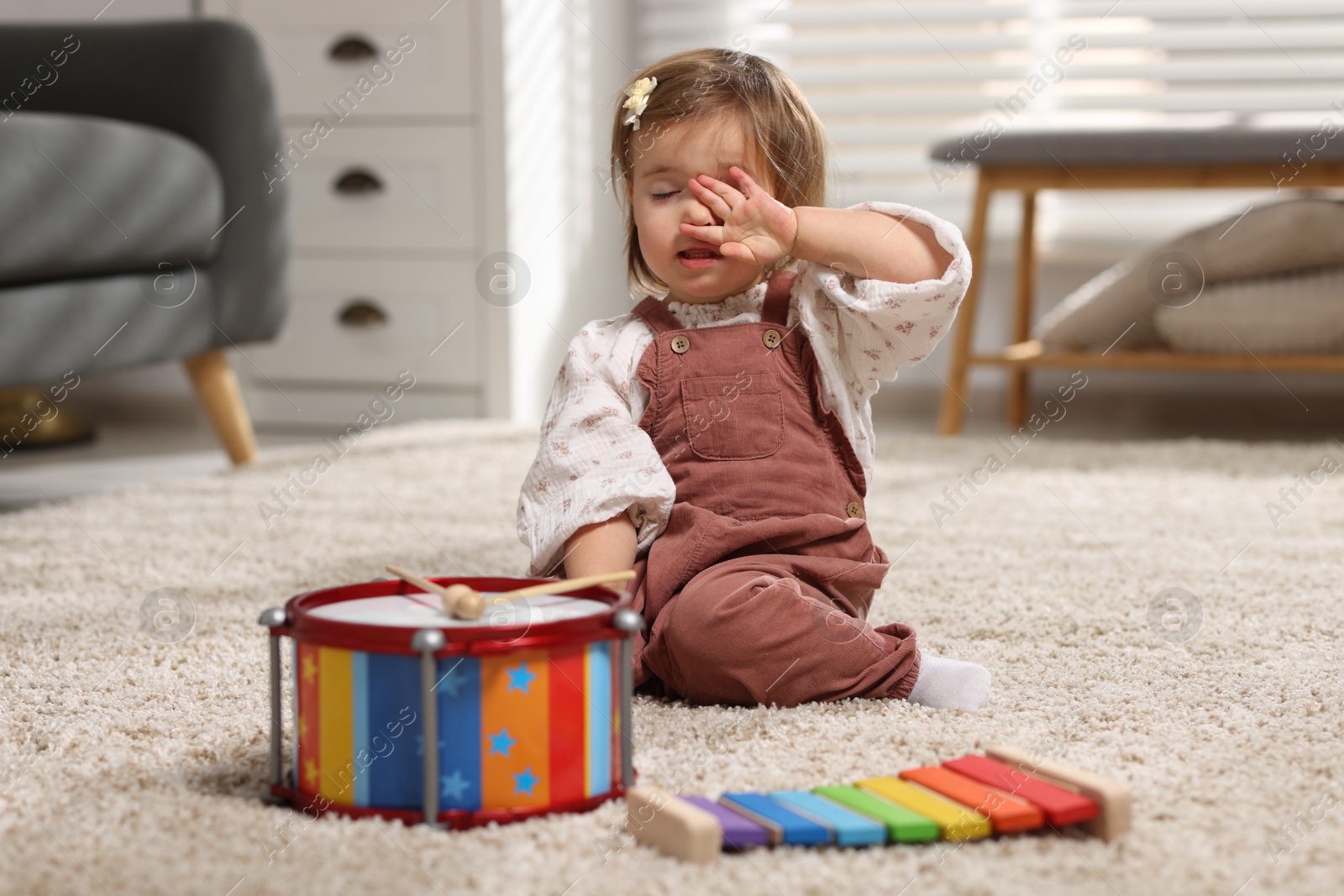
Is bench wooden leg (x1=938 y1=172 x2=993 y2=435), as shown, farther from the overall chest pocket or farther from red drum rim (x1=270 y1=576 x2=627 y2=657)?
red drum rim (x1=270 y1=576 x2=627 y2=657)

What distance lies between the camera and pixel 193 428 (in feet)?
8.25

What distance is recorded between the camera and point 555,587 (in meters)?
0.65

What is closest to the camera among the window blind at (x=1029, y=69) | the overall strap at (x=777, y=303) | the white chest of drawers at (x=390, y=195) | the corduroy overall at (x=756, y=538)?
the corduroy overall at (x=756, y=538)

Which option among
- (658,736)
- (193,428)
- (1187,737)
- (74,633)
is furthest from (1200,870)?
(193,428)

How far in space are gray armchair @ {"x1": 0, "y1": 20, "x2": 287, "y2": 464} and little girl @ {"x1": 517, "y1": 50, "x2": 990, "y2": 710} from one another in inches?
32.1

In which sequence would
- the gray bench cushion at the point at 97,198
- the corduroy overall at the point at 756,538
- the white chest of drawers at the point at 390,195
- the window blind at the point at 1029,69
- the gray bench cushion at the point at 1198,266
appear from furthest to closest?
1. the window blind at the point at 1029,69
2. the white chest of drawers at the point at 390,195
3. the gray bench cushion at the point at 1198,266
4. the gray bench cushion at the point at 97,198
5. the corduroy overall at the point at 756,538

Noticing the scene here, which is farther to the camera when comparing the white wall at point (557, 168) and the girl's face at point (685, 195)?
the white wall at point (557, 168)

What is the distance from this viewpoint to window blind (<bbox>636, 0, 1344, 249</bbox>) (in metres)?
2.38

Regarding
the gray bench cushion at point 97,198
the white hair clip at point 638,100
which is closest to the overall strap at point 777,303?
the white hair clip at point 638,100

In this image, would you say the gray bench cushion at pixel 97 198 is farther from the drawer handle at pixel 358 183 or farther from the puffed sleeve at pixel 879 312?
the puffed sleeve at pixel 879 312

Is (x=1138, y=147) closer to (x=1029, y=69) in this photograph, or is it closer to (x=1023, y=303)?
(x=1023, y=303)

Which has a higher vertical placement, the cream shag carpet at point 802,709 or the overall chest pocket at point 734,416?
the overall chest pocket at point 734,416

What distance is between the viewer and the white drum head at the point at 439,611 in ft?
1.97

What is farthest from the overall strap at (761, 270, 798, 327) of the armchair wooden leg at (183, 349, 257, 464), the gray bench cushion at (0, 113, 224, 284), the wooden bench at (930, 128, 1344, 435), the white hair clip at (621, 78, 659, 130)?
the armchair wooden leg at (183, 349, 257, 464)
